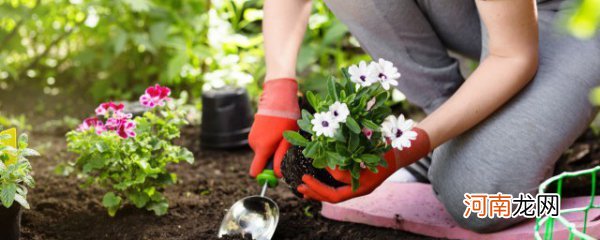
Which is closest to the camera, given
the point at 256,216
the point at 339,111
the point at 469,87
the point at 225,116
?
the point at 339,111

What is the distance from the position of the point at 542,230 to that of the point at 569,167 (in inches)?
27.1

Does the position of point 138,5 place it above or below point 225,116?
above

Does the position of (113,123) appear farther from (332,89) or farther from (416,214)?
(416,214)

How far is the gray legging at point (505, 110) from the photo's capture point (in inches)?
69.7

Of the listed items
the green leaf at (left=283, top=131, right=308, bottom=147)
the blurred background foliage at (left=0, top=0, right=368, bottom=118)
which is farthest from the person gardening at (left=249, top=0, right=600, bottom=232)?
the blurred background foliage at (left=0, top=0, right=368, bottom=118)

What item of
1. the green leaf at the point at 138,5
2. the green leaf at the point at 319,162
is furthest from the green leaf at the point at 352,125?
the green leaf at the point at 138,5

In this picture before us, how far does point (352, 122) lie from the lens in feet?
4.78

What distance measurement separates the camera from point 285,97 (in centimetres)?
183

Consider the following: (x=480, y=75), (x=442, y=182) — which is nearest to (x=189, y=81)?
(x=442, y=182)

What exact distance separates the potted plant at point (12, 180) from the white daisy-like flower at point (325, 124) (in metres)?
0.63

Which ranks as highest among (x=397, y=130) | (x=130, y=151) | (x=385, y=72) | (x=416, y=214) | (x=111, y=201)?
(x=385, y=72)

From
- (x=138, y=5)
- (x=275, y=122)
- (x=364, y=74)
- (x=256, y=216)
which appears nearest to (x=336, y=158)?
(x=364, y=74)

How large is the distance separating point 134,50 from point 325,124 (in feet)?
6.29

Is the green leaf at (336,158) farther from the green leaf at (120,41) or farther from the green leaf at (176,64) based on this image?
the green leaf at (120,41)
